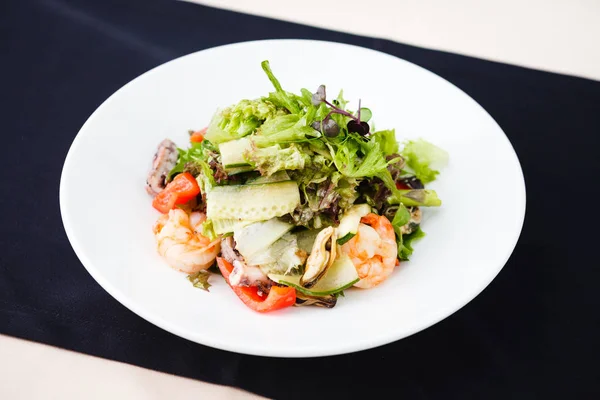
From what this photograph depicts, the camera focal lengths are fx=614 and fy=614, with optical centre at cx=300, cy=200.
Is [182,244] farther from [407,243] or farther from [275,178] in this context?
[407,243]

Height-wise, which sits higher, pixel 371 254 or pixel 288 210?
pixel 288 210

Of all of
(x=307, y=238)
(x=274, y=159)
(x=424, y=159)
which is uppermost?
(x=424, y=159)

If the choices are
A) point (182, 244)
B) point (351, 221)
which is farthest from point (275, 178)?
point (182, 244)

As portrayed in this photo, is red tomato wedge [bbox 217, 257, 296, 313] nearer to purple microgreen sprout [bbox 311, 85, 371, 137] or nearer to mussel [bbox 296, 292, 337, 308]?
mussel [bbox 296, 292, 337, 308]

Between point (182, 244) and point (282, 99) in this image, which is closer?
point (182, 244)

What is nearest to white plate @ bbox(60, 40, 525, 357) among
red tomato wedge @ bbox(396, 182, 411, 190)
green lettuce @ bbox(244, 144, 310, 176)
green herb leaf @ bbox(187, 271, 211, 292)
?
green herb leaf @ bbox(187, 271, 211, 292)

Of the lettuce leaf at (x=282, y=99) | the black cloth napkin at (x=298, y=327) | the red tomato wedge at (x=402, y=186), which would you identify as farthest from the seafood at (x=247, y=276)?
the red tomato wedge at (x=402, y=186)
